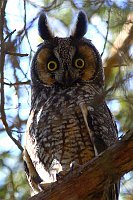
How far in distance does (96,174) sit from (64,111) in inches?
39.3

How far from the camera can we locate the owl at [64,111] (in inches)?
119

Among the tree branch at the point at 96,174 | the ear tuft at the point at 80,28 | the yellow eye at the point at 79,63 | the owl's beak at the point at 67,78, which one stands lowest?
the tree branch at the point at 96,174

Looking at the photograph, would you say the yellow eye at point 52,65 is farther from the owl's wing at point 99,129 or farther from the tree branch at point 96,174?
the tree branch at point 96,174

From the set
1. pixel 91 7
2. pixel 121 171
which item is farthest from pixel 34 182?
pixel 91 7

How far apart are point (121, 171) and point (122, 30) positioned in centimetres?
90

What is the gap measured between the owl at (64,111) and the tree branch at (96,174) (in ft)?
0.35

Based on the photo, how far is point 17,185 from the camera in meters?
3.15

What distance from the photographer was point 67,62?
11.2 feet

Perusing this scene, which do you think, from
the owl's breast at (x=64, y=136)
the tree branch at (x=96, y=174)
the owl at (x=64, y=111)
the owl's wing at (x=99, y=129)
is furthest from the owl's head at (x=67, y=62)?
the tree branch at (x=96, y=174)

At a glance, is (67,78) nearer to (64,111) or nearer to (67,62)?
(67,62)

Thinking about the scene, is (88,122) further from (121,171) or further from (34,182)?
(121,171)

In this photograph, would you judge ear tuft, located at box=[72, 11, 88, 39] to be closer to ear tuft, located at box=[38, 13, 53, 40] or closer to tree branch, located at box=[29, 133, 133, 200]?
ear tuft, located at box=[38, 13, 53, 40]

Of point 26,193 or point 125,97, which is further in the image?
point 26,193

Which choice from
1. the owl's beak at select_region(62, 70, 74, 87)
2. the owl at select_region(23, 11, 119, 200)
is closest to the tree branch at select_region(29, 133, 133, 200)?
the owl at select_region(23, 11, 119, 200)
